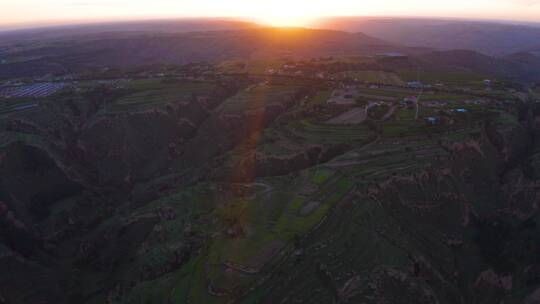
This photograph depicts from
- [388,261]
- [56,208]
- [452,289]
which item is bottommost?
[56,208]

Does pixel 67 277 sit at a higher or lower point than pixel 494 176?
lower

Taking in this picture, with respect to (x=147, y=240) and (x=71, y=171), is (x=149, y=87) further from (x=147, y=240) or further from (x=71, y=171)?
(x=147, y=240)

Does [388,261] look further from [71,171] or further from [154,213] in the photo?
[71,171]

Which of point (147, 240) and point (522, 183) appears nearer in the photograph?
point (147, 240)

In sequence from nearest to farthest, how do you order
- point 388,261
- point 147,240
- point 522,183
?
1. point 388,261
2. point 147,240
3. point 522,183

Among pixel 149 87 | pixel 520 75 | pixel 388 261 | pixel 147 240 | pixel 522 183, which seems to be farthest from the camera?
pixel 520 75

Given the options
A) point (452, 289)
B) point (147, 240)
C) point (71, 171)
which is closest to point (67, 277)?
point (147, 240)

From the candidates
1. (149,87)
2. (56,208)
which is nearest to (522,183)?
(56,208)

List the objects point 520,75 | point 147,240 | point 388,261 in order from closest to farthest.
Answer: point 388,261, point 147,240, point 520,75

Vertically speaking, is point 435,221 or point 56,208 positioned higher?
point 435,221
